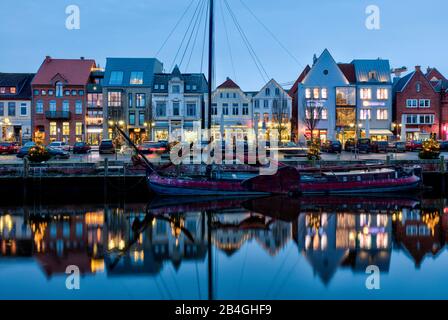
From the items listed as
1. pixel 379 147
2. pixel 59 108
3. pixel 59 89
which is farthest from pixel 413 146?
pixel 59 89

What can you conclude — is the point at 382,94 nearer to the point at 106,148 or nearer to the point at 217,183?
the point at 106,148

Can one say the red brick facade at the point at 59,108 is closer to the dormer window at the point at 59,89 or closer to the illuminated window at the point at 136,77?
the dormer window at the point at 59,89

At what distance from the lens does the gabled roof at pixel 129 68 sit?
77.1 m

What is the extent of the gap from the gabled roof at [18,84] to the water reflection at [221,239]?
Result: 4998 centimetres

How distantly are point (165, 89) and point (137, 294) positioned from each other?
6391 centimetres

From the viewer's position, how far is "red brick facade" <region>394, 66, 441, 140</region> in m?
74.8

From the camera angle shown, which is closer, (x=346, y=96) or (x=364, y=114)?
(x=364, y=114)

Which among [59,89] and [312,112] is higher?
[59,89]

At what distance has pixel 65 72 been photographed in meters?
77.5

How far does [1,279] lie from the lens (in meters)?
16.7

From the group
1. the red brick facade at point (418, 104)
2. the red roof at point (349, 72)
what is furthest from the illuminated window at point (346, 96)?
the red brick facade at point (418, 104)

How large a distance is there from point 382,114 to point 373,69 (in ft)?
24.7

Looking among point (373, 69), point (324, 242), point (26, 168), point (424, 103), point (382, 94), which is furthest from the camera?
point (373, 69)

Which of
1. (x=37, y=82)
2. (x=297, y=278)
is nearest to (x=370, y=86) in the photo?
(x=37, y=82)
